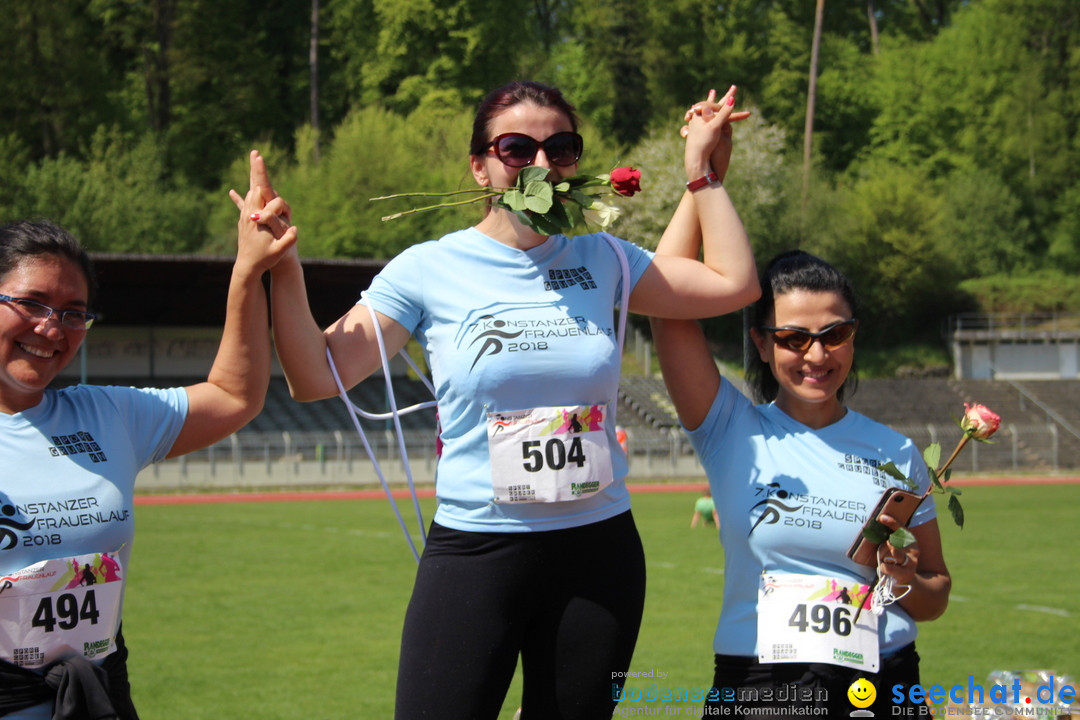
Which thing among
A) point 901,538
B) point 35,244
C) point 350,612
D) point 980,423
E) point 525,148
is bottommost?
point 350,612

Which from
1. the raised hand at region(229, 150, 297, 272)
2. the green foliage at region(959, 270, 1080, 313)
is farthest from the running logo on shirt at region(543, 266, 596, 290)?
the green foliage at region(959, 270, 1080, 313)

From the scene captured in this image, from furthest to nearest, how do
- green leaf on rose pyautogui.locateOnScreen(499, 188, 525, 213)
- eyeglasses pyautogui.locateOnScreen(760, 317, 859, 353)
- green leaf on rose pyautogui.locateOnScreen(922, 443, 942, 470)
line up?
1. green leaf on rose pyautogui.locateOnScreen(922, 443, 942, 470)
2. eyeglasses pyautogui.locateOnScreen(760, 317, 859, 353)
3. green leaf on rose pyautogui.locateOnScreen(499, 188, 525, 213)

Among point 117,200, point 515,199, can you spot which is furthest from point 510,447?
point 117,200

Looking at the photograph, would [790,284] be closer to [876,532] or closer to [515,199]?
[876,532]

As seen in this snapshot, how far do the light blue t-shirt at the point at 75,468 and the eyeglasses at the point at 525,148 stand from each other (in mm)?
1087

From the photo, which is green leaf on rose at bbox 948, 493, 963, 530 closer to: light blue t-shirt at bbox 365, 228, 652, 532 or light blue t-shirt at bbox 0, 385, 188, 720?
light blue t-shirt at bbox 365, 228, 652, 532

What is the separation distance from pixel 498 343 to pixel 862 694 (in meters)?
1.35

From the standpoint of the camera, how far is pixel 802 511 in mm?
3162

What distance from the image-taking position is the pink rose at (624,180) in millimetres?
3074

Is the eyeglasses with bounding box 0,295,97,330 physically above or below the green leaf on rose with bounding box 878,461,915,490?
above

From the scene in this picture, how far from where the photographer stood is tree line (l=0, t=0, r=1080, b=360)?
44.3 meters

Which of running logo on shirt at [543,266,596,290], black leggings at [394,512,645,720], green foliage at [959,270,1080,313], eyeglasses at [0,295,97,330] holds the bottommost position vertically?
green foliage at [959,270,1080,313]

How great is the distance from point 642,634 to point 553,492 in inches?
277

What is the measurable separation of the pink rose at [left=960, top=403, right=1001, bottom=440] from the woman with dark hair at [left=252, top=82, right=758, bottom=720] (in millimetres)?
1068
